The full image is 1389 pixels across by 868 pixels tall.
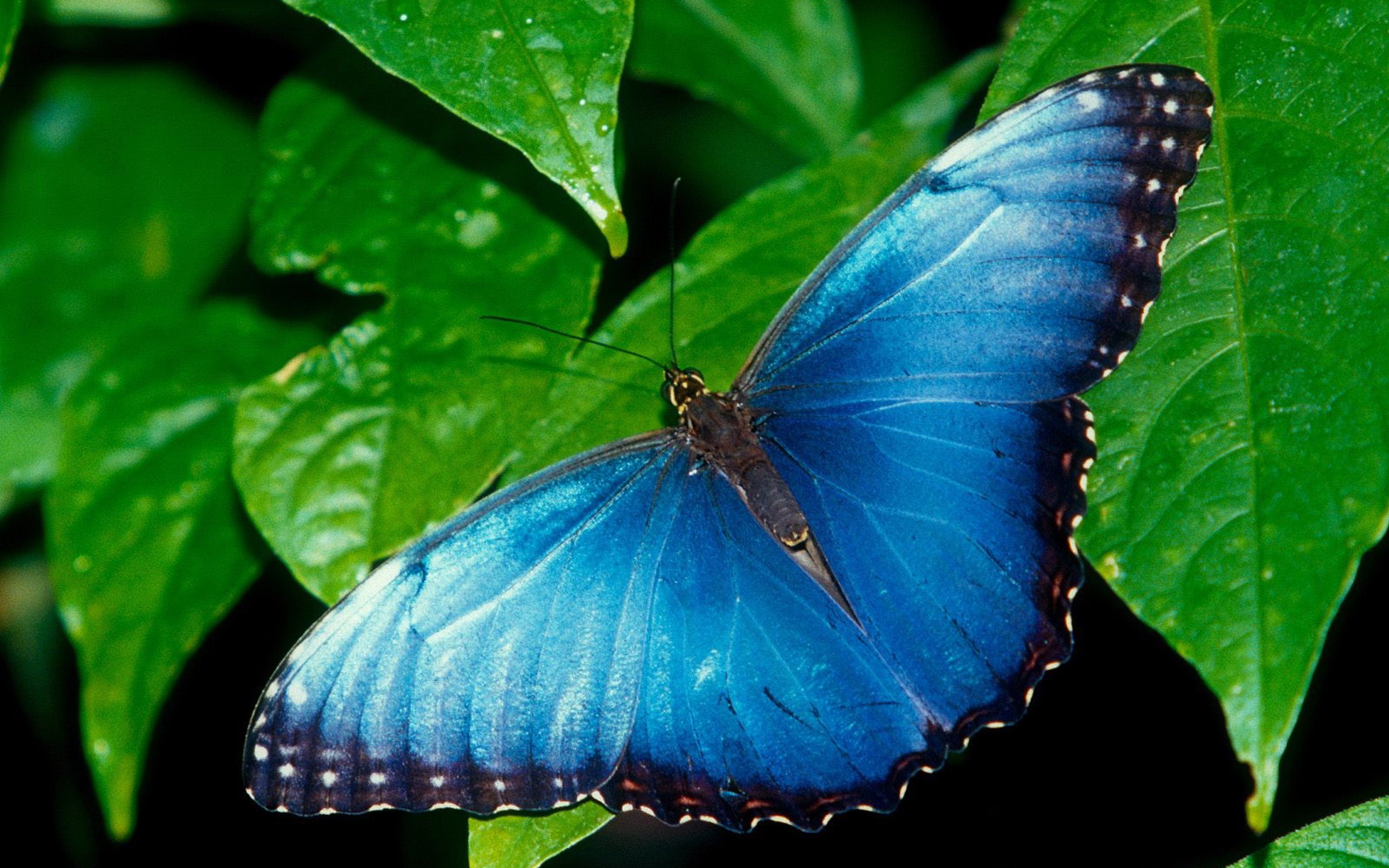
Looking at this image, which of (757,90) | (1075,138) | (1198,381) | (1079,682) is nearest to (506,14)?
(1075,138)

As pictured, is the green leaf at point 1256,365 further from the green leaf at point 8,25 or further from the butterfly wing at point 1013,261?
the green leaf at point 8,25

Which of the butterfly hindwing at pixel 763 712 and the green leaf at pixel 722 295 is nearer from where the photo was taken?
the butterfly hindwing at pixel 763 712

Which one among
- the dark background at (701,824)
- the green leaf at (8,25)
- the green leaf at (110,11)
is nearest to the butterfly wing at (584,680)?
the dark background at (701,824)

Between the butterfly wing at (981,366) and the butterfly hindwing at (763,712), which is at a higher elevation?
the butterfly wing at (981,366)

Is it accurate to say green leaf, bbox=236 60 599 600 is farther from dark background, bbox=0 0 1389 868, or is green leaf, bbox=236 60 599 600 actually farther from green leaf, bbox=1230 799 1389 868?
green leaf, bbox=1230 799 1389 868

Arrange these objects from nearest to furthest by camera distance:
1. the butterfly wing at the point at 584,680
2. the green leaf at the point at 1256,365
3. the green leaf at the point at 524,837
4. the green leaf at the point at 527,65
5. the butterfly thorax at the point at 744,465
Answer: the green leaf at the point at 1256,365 → the green leaf at the point at 527,65 → the green leaf at the point at 524,837 → the butterfly wing at the point at 584,680 → the butterfly thorax at the point at 744,465

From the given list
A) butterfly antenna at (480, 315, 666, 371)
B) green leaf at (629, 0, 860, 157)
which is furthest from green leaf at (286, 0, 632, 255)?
green leaf at (629, 0, 860, 157)
